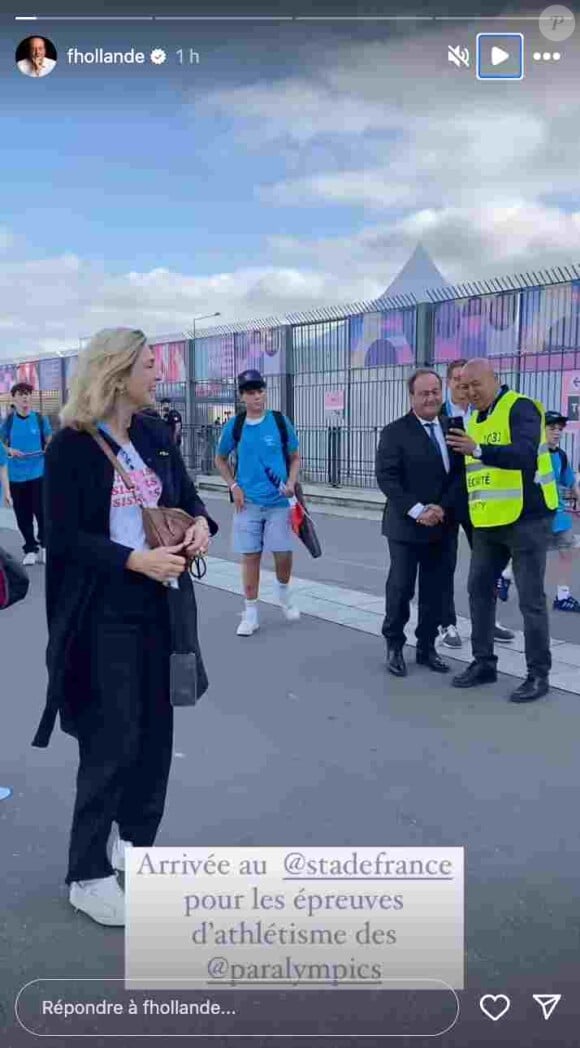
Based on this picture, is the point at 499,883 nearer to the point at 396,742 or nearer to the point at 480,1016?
the point at 480,1016

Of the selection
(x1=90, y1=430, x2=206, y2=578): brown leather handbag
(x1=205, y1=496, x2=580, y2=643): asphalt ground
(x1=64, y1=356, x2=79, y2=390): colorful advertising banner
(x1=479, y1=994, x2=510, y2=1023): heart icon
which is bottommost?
(x1=205, y1=496, x2=580, y2=643): asphalt ground

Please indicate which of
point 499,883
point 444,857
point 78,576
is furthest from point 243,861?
point 499,883

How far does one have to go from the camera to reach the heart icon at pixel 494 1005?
1538 millimetres

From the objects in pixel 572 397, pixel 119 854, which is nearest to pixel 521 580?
pixel 119 854

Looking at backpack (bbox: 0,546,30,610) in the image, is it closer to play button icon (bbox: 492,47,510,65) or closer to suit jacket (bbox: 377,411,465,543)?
play button icon (bbox: 492,47,510,65)

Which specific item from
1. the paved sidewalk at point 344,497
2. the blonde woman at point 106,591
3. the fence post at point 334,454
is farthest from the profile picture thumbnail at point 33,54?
the fence post at point 334,454

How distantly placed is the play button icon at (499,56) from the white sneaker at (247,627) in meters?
4.05

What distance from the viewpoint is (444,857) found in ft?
5.48

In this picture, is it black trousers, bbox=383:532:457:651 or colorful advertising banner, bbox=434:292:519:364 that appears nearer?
black trousers, bbox=383:532:457:651

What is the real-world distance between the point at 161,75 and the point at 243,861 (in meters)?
1.54

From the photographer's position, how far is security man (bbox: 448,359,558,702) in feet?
Result: 13.4

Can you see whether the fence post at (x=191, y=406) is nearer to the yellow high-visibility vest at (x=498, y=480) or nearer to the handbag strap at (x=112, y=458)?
the yellow high-visibility vest at (x=498, y=480)

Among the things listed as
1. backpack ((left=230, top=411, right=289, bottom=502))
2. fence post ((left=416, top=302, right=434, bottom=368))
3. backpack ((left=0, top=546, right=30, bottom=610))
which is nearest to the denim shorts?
backpack ((left=230, top=411, right=289, bottom=502))

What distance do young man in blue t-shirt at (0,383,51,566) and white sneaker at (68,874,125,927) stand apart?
222 inches
